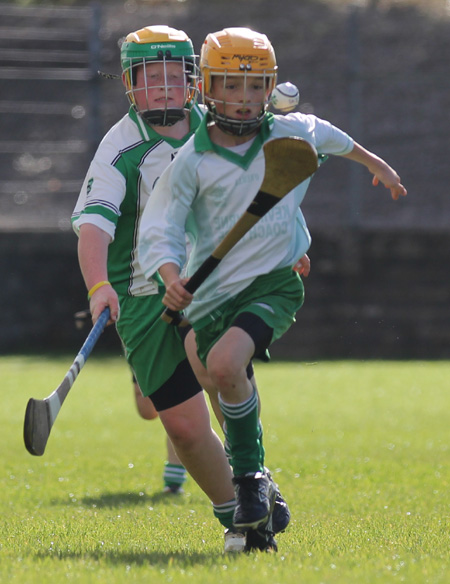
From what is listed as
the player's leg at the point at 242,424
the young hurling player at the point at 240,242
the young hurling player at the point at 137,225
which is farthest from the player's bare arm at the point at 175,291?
the young hurling player at the point at 137,225

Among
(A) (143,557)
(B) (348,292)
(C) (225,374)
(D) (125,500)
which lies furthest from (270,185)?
(B) (348,292)

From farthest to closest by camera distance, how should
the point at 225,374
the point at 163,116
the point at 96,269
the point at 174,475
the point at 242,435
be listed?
the point at 174,475
the point at 163,116
the point at 96,269
the point at 242,435
the point at 225,374

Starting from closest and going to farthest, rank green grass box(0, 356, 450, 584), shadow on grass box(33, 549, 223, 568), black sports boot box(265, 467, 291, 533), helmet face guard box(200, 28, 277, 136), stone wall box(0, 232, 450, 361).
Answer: green grass box(0, 356, 450, 584) → shadow on grass box(33, 549, 223, 568) → helmet face guard box(200, 28, 277, 136) → black sports boot box(265, 467, 291, 533) → stone wall box(0, 232, 450, 361)

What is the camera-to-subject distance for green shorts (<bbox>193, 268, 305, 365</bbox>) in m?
4.12

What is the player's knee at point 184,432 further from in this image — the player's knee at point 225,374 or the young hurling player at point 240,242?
the player's knee at point 225,374

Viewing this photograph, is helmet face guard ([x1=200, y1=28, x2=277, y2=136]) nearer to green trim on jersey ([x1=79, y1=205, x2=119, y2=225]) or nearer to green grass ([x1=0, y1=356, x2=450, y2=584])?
green trim on jersey ([x1=79, y1=205, x2=119, y2=225])

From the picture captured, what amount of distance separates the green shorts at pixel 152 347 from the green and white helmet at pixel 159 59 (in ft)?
2.59

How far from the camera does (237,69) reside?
4.08m

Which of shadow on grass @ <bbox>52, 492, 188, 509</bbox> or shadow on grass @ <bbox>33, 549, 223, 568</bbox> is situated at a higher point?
shadow on grass @ <bbox>33, 549, 223, 568</bbox>

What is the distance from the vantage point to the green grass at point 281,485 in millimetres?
3664

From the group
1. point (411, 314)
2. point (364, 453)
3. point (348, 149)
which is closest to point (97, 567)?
point (348, 149)

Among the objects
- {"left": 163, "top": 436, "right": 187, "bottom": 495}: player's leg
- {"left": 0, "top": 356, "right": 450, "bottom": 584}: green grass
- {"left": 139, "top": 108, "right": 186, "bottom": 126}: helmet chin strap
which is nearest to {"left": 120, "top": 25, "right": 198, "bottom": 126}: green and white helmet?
{"left": 139, "top": 108, "right": 186, "bottom": 126}: helmet chin strap

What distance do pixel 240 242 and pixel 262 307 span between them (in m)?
0.25

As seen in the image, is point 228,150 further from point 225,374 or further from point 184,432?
point 184,432
